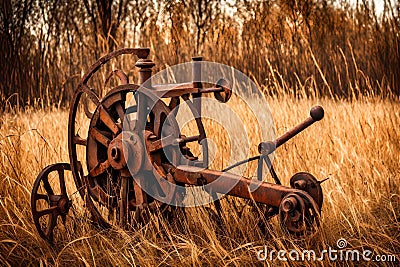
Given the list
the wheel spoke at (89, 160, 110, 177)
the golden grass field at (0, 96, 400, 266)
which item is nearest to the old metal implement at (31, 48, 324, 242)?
the wheel spoke at (89, 160, 110, 177)

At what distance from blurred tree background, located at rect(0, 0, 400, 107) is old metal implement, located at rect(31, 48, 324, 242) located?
16.3 feet

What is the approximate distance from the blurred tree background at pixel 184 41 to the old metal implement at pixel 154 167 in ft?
16.3

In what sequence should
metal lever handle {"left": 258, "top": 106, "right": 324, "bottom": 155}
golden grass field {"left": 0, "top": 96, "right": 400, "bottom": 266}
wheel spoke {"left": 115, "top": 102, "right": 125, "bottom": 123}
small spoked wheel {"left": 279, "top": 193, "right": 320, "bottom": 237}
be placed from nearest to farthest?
small spoked wheel {"left": 279, "top": 193, "right": 320, "bottom": 237} < metal lever handle {"left": 258, "top": 106, "right": 324, "bottom": 155} < golden grass field {"left": 0, "top": 96, "right": 400, "bottom": 266} < wheel spoke {"left": 115, "top": 102, "right": 125, "bottom": 123}

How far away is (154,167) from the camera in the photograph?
277 cm

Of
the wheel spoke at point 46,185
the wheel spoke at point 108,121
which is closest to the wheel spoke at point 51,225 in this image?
the wheel spoke at point 46,185

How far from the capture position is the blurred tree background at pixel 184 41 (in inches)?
334

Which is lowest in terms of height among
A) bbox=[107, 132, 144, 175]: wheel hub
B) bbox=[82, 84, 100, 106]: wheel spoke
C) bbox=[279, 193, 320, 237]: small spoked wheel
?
bbox=[279, 193, 320, 237]: small spoked wheel

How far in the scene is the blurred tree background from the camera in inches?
334

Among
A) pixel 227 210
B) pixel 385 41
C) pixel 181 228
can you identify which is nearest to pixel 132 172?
pixel 181 228

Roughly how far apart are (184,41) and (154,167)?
6788 millimetres

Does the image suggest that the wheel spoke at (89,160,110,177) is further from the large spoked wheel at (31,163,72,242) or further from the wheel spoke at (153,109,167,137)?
the wheel spoke at (153,109,167,137)

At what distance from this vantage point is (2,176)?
389 cm

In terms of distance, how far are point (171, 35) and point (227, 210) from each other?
623 cm

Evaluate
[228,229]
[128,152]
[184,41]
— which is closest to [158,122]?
[128,152]
